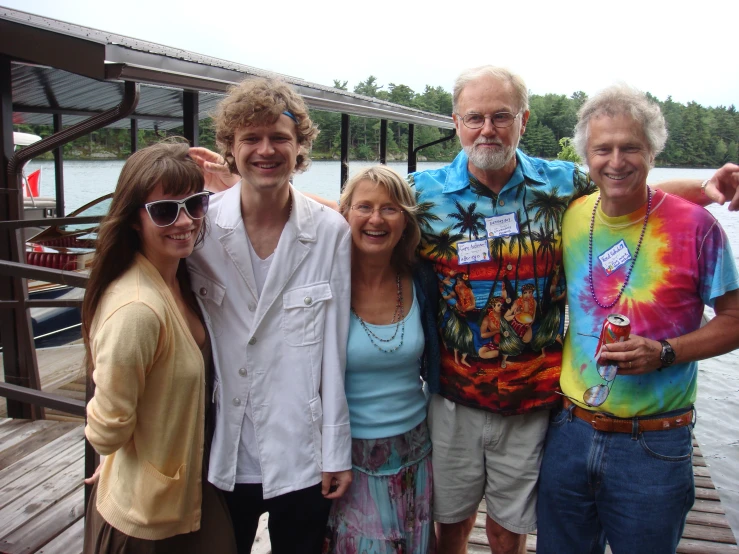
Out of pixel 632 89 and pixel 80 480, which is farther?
pixel 80 480

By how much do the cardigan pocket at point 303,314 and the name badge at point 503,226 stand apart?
0.70m

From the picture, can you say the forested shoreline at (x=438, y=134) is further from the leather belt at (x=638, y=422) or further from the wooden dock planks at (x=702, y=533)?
the wooden dock planks at (x=702, y=533)

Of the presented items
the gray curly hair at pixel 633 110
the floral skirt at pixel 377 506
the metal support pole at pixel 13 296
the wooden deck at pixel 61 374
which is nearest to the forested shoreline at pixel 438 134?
the gray curly hair at pixel 633 110

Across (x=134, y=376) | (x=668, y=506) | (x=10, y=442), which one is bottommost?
(x=10, y=442)

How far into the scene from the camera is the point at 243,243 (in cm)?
200

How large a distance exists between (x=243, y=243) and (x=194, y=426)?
0.63 meters

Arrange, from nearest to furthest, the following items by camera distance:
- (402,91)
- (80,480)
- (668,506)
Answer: (668,506) < (80,480) < (402,91)

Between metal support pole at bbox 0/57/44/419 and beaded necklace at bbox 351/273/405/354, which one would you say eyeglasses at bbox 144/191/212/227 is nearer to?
beaded necklace at bbox 351/273/405/354

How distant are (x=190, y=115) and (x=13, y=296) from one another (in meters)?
2.11

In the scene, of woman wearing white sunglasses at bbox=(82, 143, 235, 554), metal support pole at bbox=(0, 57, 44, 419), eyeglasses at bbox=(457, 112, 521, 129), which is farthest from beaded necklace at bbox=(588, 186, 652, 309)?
metal support pole at bbox=(0, 57, 44, 419)

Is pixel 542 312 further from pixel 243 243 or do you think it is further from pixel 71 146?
pixel 71 146

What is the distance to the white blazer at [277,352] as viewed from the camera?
1.99 meters

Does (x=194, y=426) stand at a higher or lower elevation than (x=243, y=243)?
lower

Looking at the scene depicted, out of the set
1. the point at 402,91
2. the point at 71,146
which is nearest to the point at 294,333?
the point at 71,146
